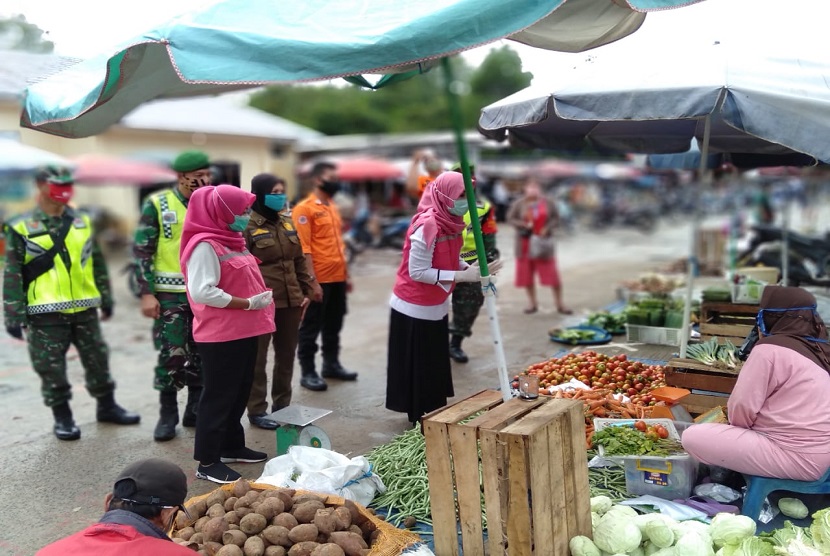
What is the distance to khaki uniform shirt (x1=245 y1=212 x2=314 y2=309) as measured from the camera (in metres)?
4.71

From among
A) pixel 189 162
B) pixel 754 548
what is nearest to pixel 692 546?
pixel 754 548

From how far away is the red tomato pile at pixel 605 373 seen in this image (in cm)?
505

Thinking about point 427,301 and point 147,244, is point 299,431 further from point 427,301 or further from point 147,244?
point 147,244

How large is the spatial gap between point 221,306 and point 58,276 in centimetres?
183

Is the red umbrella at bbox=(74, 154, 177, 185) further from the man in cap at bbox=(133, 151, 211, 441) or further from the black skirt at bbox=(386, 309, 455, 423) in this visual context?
the black skirt at bbox=(386, 309, 455, 423)

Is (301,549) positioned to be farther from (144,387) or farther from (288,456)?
(144,387)

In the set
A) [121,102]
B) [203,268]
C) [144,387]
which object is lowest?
[144,387]

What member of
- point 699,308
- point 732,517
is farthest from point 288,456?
point 699,308

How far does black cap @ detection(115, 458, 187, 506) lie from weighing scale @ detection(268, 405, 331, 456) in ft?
4.88

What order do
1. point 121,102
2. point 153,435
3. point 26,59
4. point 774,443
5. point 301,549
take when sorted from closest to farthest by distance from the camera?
1. point 301,549
2. point 774,443
3. point 121,102
4. point 26,59
5. point 153,435

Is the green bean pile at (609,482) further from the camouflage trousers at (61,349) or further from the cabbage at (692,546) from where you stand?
the camouflage trousers at (61,349)

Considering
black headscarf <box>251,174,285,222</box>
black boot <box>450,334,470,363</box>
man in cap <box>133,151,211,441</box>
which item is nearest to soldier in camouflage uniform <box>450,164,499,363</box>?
black boot <box>450,334,470,363</box>

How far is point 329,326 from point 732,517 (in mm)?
3821

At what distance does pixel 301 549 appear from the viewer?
2.92m
